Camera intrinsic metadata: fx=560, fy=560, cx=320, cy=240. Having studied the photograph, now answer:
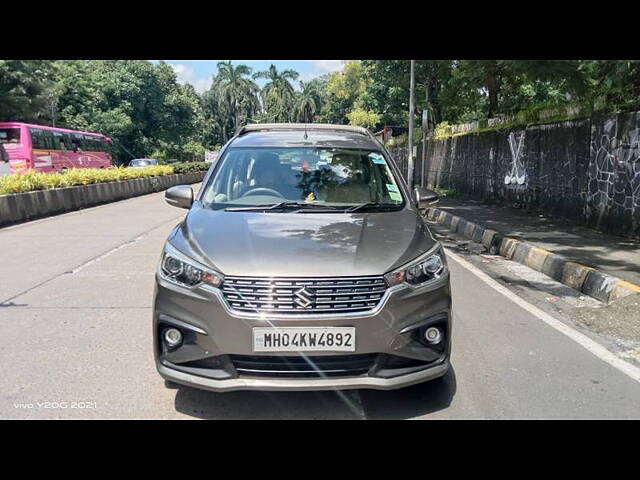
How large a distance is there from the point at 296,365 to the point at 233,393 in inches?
30.4

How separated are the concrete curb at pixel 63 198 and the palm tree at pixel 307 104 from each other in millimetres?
51606

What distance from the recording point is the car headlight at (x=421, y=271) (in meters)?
3.07

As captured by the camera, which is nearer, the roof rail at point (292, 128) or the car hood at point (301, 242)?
the car hood at point (301, 242)

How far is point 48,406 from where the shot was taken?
132 inches

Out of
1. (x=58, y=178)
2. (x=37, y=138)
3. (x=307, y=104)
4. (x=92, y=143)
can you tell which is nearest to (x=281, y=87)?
(x=307, y=104)

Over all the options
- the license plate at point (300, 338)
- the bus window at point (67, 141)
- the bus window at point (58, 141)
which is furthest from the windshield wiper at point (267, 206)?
the bus window at point (67, 141)

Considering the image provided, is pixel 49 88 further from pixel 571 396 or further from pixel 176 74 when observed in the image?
pixel 571 396

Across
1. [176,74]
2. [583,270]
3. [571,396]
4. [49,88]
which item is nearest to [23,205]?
[583,270]

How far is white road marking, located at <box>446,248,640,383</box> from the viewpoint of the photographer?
4.08m

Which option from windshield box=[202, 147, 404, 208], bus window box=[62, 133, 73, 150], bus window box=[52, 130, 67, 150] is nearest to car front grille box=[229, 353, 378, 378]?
windshield box=[202, 147, 404, 208]

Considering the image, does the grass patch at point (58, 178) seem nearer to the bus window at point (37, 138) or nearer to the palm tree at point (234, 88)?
the bus window at point (37, 138)

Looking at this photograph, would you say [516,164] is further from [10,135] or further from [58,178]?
[10,135]

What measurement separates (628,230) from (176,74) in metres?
46.0

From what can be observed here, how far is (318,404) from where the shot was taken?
339 cm
